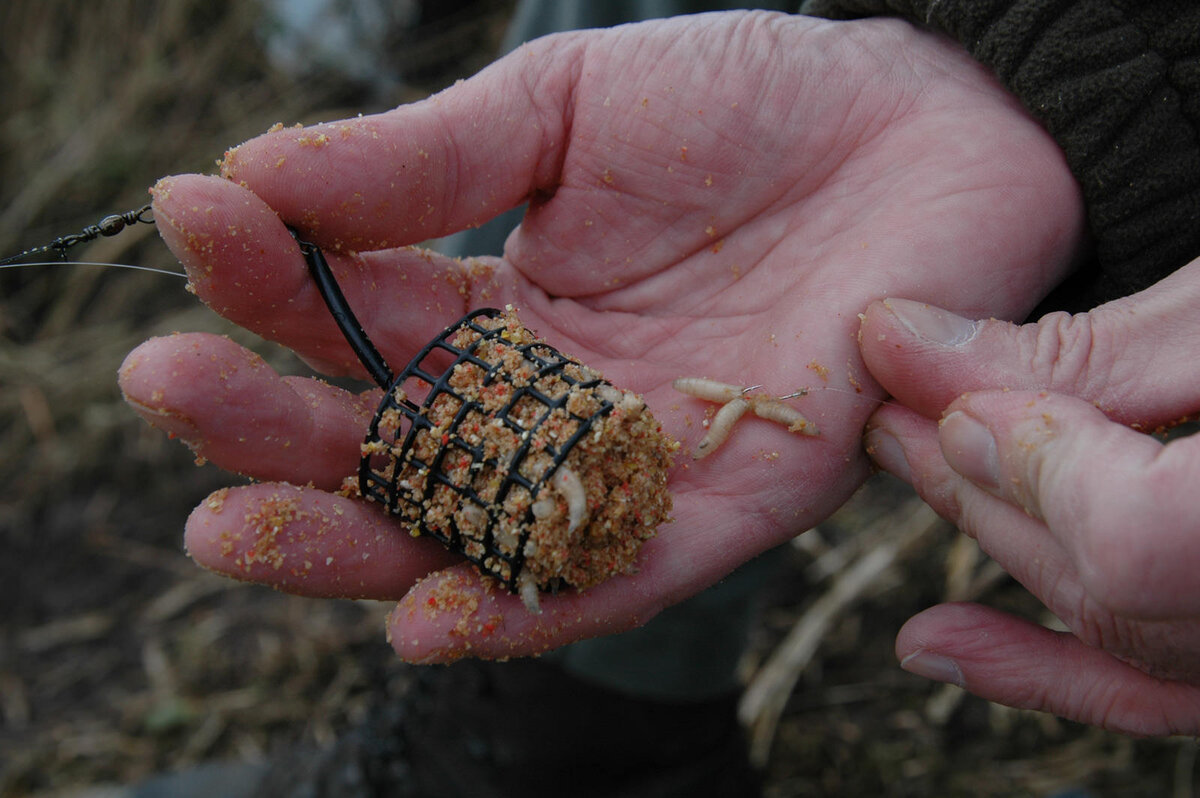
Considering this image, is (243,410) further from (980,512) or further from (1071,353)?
(1071,353)

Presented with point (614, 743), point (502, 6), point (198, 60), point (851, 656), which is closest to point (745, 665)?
point (851, 656)

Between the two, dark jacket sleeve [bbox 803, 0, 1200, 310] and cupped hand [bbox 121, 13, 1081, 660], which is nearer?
cupped hand [bbox 121, 13, 1081, 660]

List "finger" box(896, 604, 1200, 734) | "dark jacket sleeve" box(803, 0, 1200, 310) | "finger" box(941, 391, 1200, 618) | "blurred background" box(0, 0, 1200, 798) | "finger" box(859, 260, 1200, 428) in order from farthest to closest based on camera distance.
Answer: "blurred background" box(0, 0, 1200, 798), "dark jacket sleeve" box(803, 0, 1200, 310), "finger" box(896, 604, 1200, 734), "finger" box(859, 260, 1200, 428), "finger" box(941, 391, 1200, 618)

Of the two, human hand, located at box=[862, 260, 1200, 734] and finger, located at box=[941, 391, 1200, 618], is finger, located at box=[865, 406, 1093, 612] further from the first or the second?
finger, located at box=[941, 391, 1200, 618]

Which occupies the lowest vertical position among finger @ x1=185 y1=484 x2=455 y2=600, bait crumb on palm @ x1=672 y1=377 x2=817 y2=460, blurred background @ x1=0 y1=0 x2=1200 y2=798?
blurred background @ x1=0 y1=0 x2=1200 y2=798

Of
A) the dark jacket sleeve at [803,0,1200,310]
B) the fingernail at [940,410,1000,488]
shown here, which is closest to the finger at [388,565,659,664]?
the fingernail at [940,410,1000,488]

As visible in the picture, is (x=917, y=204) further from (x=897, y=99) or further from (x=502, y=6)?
(x=502, y=6)
